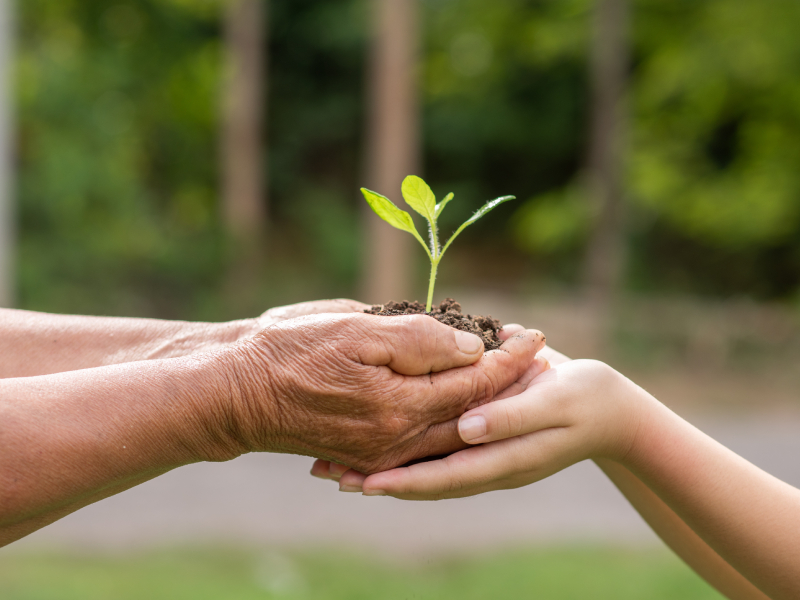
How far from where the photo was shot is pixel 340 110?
22.4 meters

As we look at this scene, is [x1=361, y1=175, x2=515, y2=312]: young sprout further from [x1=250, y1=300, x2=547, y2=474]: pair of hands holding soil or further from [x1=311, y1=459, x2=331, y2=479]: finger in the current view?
[x1=311, y1=459, x2=331, y2=479]: finger

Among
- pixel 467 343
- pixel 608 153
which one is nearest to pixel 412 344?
pixel 467 343

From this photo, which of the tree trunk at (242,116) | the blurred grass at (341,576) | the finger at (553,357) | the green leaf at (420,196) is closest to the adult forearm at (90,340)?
the green leaf at (420,196)

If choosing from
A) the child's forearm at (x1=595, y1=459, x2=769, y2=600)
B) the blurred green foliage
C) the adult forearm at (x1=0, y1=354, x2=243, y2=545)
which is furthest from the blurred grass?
the blurred green foliage

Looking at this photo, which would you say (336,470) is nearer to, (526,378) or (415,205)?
(526,378)

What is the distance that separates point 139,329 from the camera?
2291 mm

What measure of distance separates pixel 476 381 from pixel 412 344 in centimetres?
23

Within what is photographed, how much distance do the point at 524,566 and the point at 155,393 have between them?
4.07 meters

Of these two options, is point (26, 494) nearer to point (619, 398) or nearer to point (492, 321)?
point (492, 321)

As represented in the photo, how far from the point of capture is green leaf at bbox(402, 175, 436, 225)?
2.11 meters

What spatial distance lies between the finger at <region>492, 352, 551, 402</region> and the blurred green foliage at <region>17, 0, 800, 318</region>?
1194 cm

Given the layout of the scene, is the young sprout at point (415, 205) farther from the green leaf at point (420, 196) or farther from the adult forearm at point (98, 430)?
the adult forearm at point (98, 430)

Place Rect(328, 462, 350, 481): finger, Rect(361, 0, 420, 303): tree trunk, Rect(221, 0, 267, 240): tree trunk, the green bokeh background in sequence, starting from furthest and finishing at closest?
1. Rect(221, 0, 267, 240): tree trunk
2. Rect(361, 0, 420, 303): tree trunk
3. the green bokeh background
4. Rect(328, 462, 350, 481): finger

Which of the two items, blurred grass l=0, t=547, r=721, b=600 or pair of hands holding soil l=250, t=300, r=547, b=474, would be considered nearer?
pair of hands holding soil l=250, t=300, r=547, b=474
